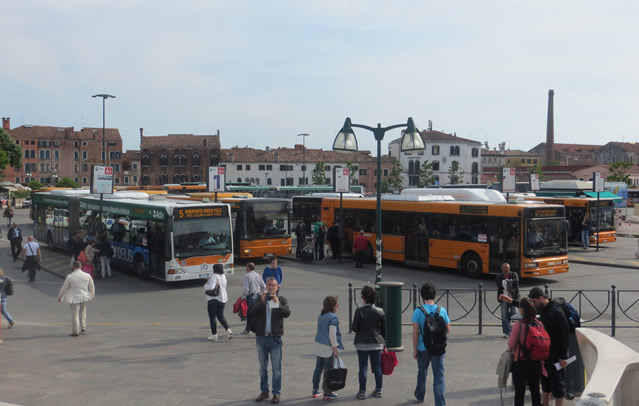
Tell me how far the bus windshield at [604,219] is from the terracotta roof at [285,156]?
72.1 meters

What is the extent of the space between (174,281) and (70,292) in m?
8.33

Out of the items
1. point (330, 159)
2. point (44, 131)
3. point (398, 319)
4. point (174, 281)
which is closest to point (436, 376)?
point (398, 319)

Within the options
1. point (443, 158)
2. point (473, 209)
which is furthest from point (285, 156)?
point (473, 209)

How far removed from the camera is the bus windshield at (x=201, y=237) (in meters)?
19.5

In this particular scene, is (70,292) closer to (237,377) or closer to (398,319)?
(237,377)

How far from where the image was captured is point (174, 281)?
68.7ft

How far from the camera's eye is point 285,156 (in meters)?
108

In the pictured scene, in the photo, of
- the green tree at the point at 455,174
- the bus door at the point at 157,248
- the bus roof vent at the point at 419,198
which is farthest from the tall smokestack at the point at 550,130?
the bus door at the point at 157,248

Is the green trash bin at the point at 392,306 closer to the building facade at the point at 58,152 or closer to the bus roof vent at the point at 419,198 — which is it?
the bus roof vent at the point at 419,198

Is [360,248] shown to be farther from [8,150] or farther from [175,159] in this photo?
[175,159]

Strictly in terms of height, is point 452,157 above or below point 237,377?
above

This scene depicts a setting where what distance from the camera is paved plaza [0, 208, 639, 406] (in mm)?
8953

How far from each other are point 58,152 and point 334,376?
117m

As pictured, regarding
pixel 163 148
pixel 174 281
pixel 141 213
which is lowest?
pixel 174 281
